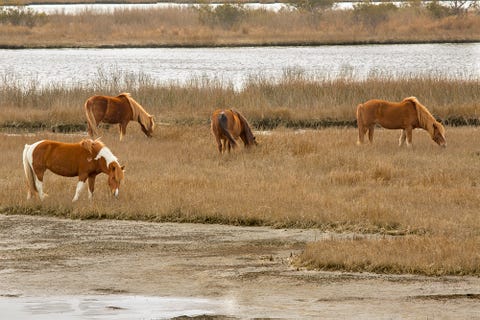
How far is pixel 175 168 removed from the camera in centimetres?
1766

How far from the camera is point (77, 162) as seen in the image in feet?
46.8

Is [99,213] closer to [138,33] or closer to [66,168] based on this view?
[66,168]

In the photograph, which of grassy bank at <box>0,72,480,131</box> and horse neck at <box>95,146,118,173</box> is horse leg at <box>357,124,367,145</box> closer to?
grassy bank at <box>0,72,480,131</box>

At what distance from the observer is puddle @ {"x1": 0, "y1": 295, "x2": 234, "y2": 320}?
931cm

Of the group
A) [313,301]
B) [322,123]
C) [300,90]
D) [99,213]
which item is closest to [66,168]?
[99,213]

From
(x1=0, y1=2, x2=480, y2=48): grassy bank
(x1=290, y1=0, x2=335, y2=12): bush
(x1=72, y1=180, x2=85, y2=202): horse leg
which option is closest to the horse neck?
(x1=72, y1=180, x2=85, y2=202): horse leg

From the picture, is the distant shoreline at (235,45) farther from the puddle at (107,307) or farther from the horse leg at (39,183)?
the puddle at (107,307)

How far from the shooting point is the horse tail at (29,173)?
14461 mm

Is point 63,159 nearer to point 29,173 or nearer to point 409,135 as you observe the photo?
point 29,173

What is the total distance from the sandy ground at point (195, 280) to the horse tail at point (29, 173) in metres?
1.22

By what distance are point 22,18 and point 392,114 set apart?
48.2 meters

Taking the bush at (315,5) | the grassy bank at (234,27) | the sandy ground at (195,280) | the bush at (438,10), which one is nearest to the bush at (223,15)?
the grassy bank at (234,27)

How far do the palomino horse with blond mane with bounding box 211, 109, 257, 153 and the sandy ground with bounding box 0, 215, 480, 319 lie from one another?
4.92 meters

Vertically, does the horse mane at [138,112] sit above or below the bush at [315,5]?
above
